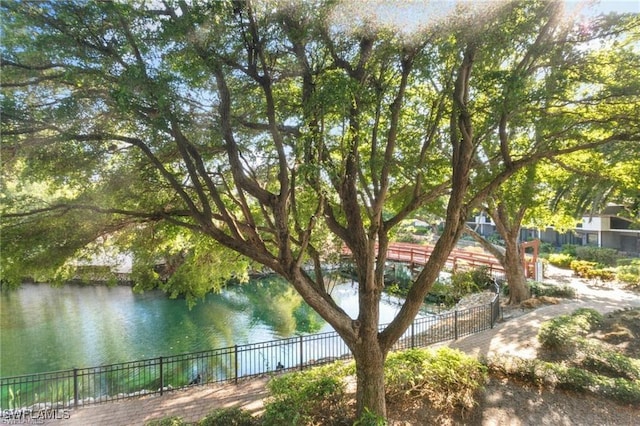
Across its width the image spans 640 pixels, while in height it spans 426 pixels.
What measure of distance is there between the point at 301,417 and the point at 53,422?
19.2 ft

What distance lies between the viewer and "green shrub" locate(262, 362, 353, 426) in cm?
534

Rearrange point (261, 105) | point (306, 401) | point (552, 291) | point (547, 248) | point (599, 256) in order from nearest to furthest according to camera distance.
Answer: point (306, 401), point (261, 105), point (552, 291), point (599, 256), point (547, 248)

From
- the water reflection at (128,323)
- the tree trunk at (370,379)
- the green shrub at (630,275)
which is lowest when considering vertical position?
the water reflection at (128,323)

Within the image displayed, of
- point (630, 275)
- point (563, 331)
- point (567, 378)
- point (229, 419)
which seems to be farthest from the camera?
point (630, 275)

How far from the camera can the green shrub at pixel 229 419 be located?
5.56 metres

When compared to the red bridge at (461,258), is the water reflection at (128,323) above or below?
below

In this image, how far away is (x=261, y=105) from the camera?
6.12 m

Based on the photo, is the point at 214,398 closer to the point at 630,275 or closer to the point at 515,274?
the point at 515,274

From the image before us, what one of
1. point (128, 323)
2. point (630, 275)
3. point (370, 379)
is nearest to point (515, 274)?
point (630, 275)

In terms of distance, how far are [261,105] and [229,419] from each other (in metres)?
5.40

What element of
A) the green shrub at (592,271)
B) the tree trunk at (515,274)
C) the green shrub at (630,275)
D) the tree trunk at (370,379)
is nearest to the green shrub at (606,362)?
the tree trunk at (370,379)

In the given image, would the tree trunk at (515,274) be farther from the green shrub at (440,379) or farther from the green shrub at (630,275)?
the green shrub at (440,379)

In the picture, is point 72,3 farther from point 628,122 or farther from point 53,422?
point 628,122

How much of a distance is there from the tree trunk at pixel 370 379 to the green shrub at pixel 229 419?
1.82m
